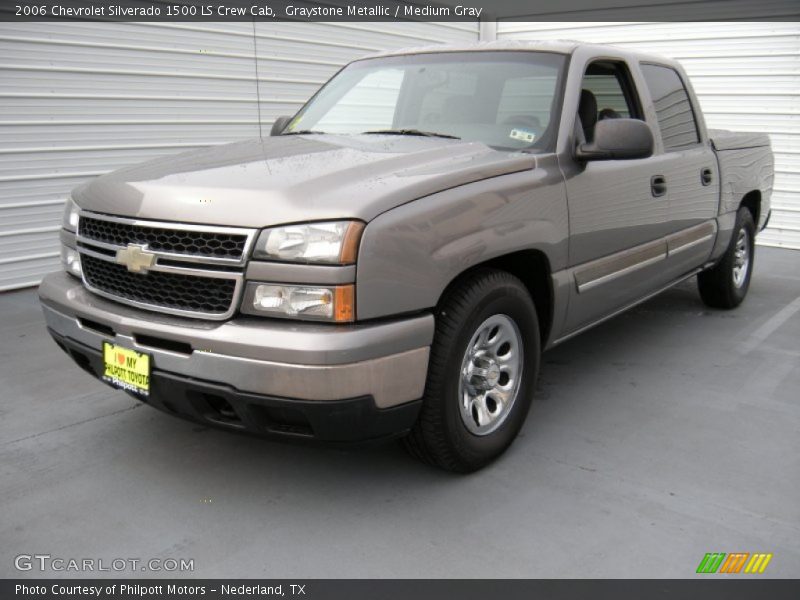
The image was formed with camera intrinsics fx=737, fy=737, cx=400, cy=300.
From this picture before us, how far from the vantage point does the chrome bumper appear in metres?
2.38

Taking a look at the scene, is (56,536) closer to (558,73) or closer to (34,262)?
(558,73)

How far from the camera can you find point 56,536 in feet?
8.75

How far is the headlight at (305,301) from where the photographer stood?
2.40 metres

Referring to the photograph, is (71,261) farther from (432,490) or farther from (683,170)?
(683,170)

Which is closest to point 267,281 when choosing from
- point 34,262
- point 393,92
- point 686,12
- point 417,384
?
point 417,384

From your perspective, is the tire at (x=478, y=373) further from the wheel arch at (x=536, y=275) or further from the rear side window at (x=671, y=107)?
the rear side window at (x=671, y=107)

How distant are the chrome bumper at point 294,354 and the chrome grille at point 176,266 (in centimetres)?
7

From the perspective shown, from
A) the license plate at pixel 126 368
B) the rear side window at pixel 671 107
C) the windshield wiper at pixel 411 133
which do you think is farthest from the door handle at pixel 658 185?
the license plate at pixel 126 368

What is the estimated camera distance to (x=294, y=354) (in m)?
2.37

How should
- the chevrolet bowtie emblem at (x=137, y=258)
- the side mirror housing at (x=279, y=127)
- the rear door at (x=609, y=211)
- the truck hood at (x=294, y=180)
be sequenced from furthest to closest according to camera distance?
the side mirror housing at (x=279, y=127) < the rear door at (x=609, y=211) < the chevrolet bowtie emblem at (x=137, y=258) < the truck hood at (x=294, y=180)

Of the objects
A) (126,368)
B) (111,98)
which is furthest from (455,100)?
(111,98)

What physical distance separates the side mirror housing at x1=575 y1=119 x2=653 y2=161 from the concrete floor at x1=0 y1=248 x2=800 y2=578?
131cm
